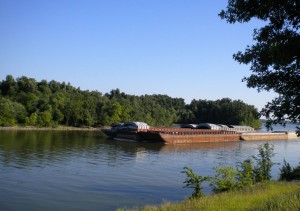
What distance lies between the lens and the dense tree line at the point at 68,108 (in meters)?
107

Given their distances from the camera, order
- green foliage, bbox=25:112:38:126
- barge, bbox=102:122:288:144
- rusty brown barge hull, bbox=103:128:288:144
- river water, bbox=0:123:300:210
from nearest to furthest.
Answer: river water, bbox=0:123:300:210
rusty brown barge hull, bbox=103:128:288:144
barge, bbox=102:122:288:144
green foliage, bbox=25:112:38:126

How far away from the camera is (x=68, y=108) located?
393ft

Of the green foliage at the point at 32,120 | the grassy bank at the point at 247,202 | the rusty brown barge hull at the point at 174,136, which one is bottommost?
the grassy bank at the point at 247,202

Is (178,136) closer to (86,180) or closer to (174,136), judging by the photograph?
(174,136)

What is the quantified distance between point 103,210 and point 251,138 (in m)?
82.6

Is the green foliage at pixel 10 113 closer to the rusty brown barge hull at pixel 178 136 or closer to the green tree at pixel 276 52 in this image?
the rusty brown barge hull at pixel 178 136

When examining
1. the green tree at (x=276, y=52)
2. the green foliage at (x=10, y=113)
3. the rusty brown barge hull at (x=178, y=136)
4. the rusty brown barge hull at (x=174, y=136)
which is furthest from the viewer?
the green foliage at (x=10, y=113)

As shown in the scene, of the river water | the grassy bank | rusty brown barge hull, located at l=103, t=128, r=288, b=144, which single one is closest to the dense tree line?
rusty brown barge hull, located at l=103, t=128, r=288, b=144

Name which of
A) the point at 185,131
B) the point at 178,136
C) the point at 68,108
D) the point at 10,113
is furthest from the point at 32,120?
the point at 178,136

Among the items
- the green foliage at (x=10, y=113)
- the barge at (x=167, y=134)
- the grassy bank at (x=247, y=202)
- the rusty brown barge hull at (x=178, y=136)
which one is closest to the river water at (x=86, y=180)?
the grassy bank at (x=247, y=202)

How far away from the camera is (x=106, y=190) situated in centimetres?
2589

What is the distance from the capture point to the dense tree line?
107m

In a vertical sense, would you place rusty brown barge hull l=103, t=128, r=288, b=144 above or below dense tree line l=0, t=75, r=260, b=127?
below

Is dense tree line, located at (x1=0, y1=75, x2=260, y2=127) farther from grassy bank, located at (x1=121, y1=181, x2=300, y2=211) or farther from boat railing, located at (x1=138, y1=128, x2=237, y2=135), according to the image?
grassy bank, located at (x1=121, y1=181, x2=300, y2=211)
